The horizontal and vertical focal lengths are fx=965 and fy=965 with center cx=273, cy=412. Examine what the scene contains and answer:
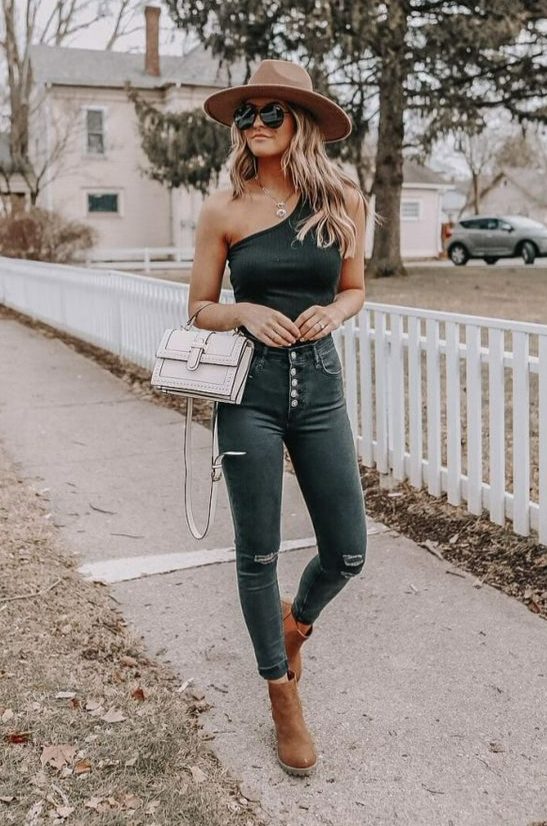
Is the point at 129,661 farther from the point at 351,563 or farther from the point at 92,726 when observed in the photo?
the point at 351,563

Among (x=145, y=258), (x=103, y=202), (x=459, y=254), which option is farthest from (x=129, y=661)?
(x=103, y=202)

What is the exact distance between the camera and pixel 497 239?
29.9m

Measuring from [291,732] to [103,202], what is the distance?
34116mm

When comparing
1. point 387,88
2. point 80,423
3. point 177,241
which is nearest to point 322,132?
point 80,423

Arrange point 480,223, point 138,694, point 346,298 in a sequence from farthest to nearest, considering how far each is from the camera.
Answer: point 480,223 → point 138,694 → point 346,298

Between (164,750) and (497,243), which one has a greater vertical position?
(497,243)

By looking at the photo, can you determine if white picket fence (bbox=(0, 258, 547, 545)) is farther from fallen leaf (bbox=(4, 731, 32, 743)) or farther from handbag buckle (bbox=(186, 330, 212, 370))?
fallen leaf (bbox=(4, 731, 32, 743))

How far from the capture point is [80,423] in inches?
296

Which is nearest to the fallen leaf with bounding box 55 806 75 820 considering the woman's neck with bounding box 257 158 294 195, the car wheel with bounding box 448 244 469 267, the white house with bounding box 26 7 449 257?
the woman's neck with bounding box 257 158 294 195

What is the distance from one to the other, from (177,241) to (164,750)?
108ft

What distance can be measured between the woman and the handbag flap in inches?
1.7

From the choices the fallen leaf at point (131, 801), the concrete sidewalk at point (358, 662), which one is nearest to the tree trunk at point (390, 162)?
the concrete sidewalk at point (358, 662)

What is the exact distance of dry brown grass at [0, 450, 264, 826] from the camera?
263 cm

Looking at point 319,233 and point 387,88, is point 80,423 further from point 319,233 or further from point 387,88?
point 387,88
